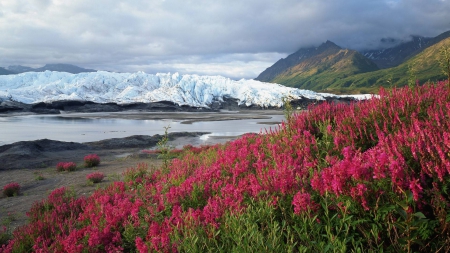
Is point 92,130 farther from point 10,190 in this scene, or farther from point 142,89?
point 142,89

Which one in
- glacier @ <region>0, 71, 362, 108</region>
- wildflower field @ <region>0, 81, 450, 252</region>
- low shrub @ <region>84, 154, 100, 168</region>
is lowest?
low shrub @ <region>84, 154, 100, 168</region>

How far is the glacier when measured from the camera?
Answer: 110812 mm

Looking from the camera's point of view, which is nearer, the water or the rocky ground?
the rocky ground

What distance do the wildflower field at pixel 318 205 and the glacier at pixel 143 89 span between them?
335 ft

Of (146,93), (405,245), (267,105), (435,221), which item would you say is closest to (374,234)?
(405,245)

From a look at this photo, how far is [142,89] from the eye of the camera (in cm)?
13388

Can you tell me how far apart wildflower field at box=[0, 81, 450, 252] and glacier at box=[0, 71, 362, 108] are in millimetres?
102213

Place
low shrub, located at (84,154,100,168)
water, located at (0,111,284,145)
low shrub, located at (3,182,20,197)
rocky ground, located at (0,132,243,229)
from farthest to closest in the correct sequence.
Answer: water, located at (0,111,284,145)
low shrub, located at (84,154,100,168)
low shrub, located at (3,182,20,197)
rocky ground, located at (0,132,243,229)

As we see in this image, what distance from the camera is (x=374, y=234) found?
267 centimetres

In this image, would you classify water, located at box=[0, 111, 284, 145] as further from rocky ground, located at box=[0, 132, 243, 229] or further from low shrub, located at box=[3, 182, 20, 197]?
low shrub, located at box=[3, 182, 20, 197]

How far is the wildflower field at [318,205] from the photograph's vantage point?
268 cm

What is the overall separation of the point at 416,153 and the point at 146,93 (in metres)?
130

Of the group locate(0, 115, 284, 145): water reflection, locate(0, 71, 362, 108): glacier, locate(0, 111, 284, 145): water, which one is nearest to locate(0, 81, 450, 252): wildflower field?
locate(0, 111, 284, 145): water

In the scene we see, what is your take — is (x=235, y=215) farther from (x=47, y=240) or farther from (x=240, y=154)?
(x=47, y=240)
